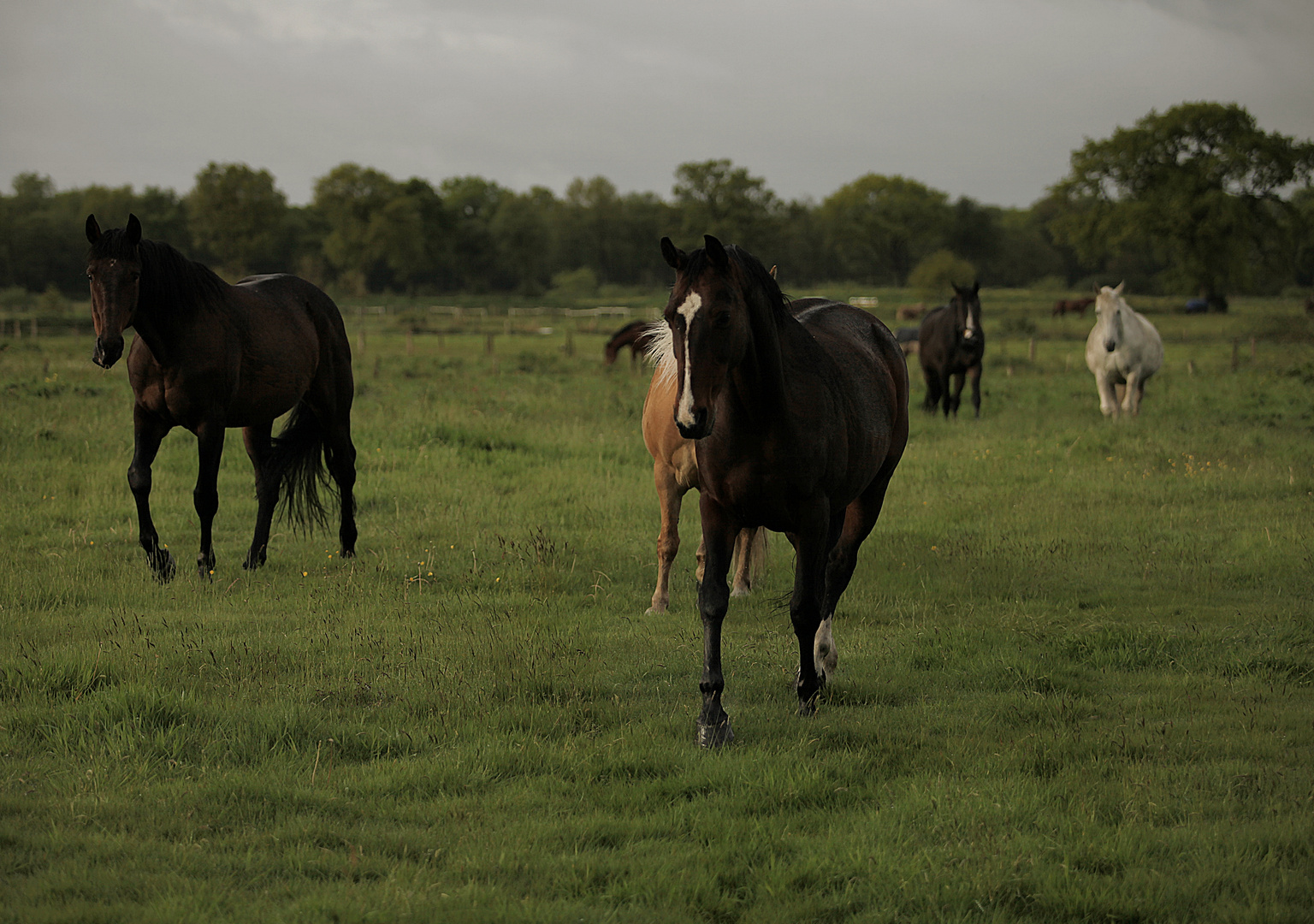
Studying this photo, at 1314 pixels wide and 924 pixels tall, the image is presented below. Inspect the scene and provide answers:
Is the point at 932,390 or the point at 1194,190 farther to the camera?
the point at 1194,190

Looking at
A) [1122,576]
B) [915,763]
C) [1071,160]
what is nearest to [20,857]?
[915,763]

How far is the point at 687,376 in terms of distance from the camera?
157 inches

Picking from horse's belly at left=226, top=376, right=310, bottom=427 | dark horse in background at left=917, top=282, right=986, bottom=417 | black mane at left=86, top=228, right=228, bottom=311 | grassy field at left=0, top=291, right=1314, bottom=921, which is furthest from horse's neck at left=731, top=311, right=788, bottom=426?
dark horse in background at left=917, top=282, right=986, bottom=417

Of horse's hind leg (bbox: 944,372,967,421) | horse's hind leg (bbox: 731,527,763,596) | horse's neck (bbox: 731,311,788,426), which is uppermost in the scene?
horse's neck (bbox: 731,311,788,426)

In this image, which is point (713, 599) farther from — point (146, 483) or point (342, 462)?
point (342, 462)

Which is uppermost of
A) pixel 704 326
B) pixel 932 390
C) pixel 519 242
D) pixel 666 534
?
pixel 519 242

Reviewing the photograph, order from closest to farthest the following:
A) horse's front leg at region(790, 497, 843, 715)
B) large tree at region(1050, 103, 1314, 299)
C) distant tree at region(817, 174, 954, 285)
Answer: horse's front leg at region(790, 497, 843, 715) → large tree at region(1050, 103, 1314, 299) → distant tree at region(817, 174, 954, 285)

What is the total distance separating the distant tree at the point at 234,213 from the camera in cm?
6994

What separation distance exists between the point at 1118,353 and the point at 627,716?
47.8 ft

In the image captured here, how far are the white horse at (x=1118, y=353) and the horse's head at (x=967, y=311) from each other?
1954mm

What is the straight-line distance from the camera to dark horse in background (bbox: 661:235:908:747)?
13.4ft

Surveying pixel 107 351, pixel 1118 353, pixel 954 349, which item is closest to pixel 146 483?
pixel 107 351

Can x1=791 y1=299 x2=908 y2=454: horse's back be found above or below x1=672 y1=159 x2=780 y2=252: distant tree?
below

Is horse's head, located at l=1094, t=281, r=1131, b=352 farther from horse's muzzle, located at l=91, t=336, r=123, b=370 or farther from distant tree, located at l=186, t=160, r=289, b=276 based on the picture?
distant tree, located at l=186, t=160, r=289, b=276
